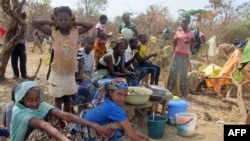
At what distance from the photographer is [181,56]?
6270mm

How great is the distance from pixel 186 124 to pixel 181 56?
2.13 meters

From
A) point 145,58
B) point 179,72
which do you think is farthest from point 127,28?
point 179,72

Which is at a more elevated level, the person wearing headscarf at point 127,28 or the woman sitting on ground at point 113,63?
the person wearing headscarf at point 127,28

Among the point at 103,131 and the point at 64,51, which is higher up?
the point at 64,51

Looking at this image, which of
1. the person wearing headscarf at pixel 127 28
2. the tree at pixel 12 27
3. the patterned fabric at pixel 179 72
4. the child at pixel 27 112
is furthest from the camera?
the person wearing headscarf at pixel 127 28

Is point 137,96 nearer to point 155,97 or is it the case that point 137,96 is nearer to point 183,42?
point 155,97

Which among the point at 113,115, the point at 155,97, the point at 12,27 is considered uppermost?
the point at 12,27

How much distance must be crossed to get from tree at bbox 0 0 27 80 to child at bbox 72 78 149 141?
3.99 metres

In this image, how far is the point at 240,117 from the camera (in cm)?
553

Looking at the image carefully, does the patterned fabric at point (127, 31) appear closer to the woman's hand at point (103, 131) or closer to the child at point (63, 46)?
the child at point (63, 46)

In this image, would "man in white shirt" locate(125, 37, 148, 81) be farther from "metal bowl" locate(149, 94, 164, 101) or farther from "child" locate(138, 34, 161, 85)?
"metal bowl" locate(149, 94, 164, 101)

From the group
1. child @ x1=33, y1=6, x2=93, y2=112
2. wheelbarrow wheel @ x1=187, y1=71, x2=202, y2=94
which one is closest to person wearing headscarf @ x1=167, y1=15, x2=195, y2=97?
wheelbarrow wheel @ x1=187, y1=71, x2=202, y2=94

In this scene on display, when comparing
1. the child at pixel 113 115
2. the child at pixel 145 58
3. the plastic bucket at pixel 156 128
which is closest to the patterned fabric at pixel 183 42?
the child at pixel 145 58

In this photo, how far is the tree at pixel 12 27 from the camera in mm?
5992
